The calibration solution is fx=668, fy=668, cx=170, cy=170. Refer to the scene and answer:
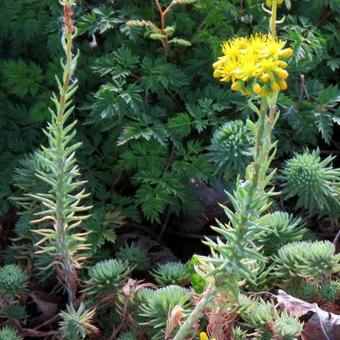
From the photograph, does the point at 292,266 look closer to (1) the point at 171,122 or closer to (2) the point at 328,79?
(1) the point at 171,122

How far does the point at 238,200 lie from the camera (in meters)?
1.85

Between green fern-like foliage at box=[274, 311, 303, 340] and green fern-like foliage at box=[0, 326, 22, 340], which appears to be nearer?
green fern-like foliage at box=[274, 311, 303, 340]

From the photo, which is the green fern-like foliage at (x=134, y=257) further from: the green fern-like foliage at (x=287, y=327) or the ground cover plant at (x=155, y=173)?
the green fern-like foliage at (x=287, y=327)

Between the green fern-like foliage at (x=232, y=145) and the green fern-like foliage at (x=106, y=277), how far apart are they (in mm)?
597

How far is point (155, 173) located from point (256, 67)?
4.05ft

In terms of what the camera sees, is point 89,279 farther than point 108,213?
No

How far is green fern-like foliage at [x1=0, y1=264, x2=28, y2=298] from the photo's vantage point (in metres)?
2.47

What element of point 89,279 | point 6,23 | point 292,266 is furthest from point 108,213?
point 6,23

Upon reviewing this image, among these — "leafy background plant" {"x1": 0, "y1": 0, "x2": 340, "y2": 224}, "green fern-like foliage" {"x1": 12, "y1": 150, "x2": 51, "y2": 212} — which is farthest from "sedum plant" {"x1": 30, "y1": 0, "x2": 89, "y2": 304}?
"leafy background plant" {"x1": 0, "y1": 0, "x2": 340, "y2": 224}

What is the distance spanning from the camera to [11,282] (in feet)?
8.11

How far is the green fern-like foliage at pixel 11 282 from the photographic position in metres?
2.47

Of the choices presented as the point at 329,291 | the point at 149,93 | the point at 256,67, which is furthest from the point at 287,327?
the point at 149,93

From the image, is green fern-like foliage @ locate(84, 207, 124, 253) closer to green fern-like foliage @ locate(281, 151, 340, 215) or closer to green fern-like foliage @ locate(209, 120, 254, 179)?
green fern-like foliage @ locate(209, 120, 254, 179)

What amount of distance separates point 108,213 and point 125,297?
0.51m
